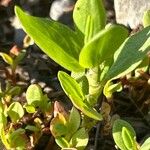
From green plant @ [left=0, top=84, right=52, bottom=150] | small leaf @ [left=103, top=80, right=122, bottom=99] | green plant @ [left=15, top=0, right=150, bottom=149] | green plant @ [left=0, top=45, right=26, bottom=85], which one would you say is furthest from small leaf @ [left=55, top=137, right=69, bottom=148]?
green plant @ [left=0, top=45, right=26, bottom=85]

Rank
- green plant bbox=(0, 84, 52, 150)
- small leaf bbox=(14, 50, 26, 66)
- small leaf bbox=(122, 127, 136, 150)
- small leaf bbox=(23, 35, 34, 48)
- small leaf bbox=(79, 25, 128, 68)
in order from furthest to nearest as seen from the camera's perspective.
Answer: small leaf bbox=(23, 35, 34, 48) → small leaf bbox=(14, 50, 26, 66) → green plant bbox=(0, 84, 52, 150) → small leaf bbox=(122, 127, 136, 150) → small leaf bbox=(79, 25, 128, 68)

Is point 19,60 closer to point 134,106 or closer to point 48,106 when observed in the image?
point 48,106

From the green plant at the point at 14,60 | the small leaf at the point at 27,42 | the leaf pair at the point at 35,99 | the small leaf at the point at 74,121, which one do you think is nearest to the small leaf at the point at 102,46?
the small leaf at the point at 74,121

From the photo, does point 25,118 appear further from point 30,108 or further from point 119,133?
point 119,133

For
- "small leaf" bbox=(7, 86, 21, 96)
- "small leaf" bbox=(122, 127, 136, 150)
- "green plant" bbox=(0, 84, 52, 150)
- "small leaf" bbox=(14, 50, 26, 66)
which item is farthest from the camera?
"small leaf" bbox=(14, 50, 26, 66)

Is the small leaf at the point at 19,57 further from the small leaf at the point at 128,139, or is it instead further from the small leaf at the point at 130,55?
the small leaf at the point at 128,139

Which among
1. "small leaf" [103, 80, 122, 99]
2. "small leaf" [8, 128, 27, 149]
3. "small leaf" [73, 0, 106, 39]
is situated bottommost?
"small leaf" [8, 128, 27, 149]

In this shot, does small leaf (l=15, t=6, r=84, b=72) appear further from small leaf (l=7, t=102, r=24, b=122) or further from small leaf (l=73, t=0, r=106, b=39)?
small leaf (l=7, t=102, r=24, b=122)
